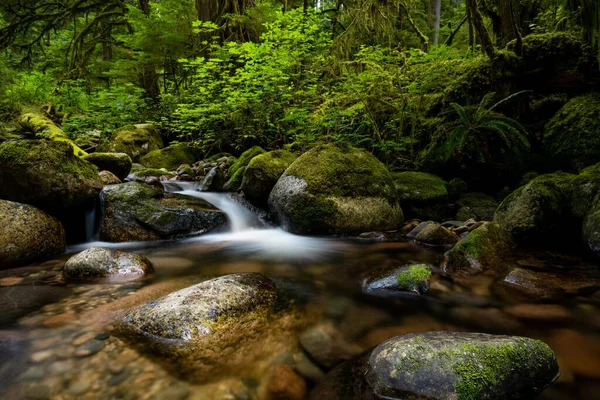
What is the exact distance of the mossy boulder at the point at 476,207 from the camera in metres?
5.58

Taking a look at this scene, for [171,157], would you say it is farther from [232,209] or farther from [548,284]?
[548,284]

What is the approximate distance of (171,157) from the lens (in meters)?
10.5

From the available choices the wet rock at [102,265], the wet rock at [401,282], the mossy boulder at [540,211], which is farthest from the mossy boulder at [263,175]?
the mossy boulder at [540,211]

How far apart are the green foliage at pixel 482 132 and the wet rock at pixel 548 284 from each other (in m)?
2.55

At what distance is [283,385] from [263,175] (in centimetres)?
450

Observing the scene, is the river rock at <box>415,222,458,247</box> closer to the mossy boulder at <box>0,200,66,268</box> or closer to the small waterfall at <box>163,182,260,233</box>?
the small waterfall at <box>163,182,260,233</box>

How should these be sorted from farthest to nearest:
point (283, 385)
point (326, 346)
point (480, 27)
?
point (480, 27)
point (326, 346)
point (283, 385)

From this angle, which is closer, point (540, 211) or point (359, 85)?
point (540, 211)

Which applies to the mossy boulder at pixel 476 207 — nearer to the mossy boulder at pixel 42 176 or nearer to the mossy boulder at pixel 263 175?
the mossy boulder at pixel 263 175

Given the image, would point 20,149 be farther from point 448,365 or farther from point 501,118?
point 501,118

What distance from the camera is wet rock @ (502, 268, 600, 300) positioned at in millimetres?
3018

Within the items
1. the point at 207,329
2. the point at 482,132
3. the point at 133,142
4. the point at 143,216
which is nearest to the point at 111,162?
the point at 143,216

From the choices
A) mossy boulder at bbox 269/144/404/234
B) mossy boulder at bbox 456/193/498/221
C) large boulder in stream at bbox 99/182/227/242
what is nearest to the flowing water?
large boulder in stream at bbox 99/182/227/242

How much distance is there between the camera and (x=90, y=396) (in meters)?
1.84
